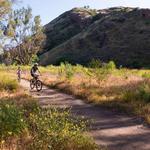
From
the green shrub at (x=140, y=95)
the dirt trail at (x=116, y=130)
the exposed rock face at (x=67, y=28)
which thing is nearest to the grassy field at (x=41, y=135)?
the dirt trail at (x=116, y=130)

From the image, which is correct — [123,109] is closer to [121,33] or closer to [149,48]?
[149,48]

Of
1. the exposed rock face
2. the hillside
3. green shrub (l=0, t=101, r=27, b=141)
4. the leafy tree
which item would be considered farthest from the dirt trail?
the exposed rock face

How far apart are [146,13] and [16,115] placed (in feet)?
299

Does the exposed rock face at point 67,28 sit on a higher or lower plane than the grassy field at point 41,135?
higher

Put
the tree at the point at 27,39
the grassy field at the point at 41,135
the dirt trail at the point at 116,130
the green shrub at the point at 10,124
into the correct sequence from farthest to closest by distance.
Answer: the tree at the point at 27,39, the dirt trail at the point at 116,130, the green shrub at the point at 10,124, the grassy field at the point at 41,135

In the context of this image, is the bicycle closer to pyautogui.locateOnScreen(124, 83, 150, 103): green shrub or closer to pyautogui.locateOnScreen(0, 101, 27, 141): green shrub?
pyautogui.locateOnScreen(124, 83, 150, 103): green shrub

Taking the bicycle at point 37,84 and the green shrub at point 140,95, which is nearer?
the green shrub at point 140,95

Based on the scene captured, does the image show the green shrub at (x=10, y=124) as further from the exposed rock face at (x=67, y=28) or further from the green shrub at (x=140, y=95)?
the exposed rock face at (x=67, y=28)

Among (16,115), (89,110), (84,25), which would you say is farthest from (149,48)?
(16,115)

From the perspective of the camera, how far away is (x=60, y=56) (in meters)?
98.1

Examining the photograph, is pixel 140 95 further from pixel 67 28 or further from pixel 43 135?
pixel 67 28

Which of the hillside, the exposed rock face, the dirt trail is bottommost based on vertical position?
the dirt trail

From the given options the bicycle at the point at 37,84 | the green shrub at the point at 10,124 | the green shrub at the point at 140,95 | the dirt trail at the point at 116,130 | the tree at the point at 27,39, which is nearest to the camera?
the green shrub at the point at 10,124

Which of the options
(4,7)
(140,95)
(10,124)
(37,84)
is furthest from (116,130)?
(4,7)
